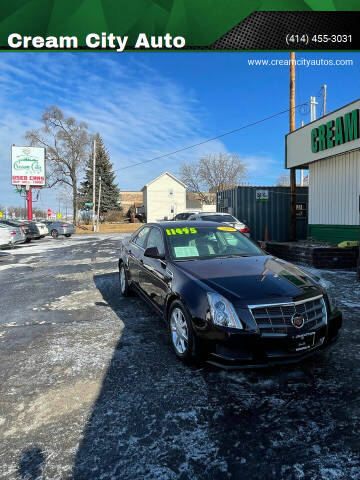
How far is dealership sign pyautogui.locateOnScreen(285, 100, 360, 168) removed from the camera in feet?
32.7

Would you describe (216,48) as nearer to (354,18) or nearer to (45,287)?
(354,18)

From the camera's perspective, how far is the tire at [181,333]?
309cm

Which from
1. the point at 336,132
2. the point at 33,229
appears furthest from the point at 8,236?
the point at 336,132

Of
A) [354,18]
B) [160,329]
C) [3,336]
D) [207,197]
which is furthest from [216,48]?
[207,197]

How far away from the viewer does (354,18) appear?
21.4 ft

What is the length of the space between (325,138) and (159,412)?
11.5 metres

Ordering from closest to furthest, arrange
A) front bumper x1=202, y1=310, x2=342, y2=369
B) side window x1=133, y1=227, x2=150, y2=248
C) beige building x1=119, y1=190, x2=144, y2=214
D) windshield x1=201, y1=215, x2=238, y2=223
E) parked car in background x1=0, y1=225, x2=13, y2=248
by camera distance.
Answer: front bumper x1=202, y1=310, x2=342, y2=369 < side window x1=133, y1=227, x2=150, y2=248 < windshield x1=201, y1=215, x2=238, y2=223 < parked car in background x1=0, y1=225, x2=13, y2=248 < beige building x1=119, y1=190, x2=144, y2=214

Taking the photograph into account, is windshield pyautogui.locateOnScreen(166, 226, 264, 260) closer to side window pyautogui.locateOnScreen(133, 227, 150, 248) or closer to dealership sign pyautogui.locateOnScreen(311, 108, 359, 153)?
side window pyautogui.locateOnScreen(133, 227, 150, 248)

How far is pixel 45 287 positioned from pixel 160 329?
422cm

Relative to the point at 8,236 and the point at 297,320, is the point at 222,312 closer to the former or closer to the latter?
the point at 297,320

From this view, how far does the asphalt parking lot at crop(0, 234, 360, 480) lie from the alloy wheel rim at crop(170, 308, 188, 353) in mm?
188

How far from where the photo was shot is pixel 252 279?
3303 millimetres

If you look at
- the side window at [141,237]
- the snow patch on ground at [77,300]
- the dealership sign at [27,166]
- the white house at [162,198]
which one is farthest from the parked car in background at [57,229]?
the white house at [162,198]

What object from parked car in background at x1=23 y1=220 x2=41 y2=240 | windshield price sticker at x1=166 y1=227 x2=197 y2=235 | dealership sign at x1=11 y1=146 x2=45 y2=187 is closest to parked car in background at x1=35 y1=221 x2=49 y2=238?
parked car in background at x1=23 y1=220 x2=41 y2=240
